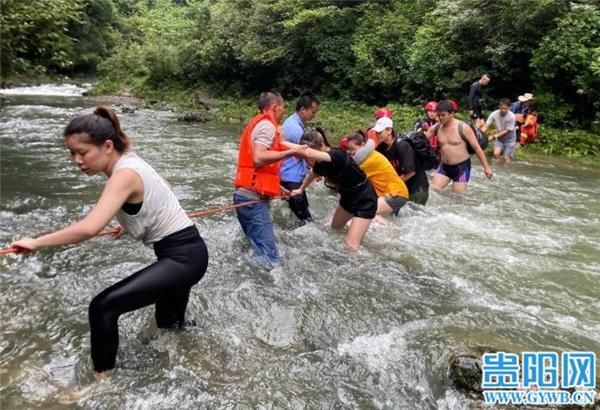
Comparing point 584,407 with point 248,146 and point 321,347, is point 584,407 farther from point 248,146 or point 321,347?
point 248,146

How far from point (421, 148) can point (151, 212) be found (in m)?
4.96

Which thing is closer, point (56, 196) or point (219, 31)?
point (56, 196)

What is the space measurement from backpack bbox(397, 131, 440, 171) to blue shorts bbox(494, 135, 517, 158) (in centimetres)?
541

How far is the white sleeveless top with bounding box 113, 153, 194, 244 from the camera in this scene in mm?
3260

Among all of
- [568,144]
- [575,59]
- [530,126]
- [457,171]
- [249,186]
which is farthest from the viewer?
[568,144]

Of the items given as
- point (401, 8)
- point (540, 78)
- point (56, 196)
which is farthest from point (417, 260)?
point (401, 8)

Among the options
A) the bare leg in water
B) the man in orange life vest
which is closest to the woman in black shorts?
the man in orange life vest

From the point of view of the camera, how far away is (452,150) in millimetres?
8266

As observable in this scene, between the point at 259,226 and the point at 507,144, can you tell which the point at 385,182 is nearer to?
the point at 259,226

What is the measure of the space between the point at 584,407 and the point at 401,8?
2047cm

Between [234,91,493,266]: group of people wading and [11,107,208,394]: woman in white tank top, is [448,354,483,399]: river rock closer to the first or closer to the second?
[11,107,208,394]: woman in white tank top

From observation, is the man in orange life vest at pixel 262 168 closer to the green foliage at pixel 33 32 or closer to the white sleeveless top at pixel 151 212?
the white sleeveless top at pixel 151 212

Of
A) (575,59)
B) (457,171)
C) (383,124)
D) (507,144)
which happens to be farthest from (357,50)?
(383,124)

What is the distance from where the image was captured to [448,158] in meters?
8.38
